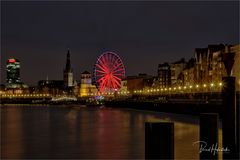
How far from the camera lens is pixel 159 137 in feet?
32.0

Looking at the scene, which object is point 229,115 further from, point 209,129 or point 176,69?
point 176,69

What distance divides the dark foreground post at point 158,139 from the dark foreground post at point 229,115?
253 centimetres

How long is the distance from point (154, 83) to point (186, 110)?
10715 cm

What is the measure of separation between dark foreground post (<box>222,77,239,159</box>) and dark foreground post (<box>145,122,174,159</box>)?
2527 mm

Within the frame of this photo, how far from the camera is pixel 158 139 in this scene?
32.1 feet

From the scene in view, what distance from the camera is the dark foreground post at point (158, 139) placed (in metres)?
9.74

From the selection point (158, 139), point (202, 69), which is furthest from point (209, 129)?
point (202, 69)

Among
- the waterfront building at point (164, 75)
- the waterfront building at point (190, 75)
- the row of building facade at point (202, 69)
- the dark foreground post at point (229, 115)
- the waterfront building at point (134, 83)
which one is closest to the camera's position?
the dark foreground post at point (229, 115)

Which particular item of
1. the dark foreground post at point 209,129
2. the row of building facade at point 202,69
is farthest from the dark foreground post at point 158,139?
the row of building facade at point 202,69

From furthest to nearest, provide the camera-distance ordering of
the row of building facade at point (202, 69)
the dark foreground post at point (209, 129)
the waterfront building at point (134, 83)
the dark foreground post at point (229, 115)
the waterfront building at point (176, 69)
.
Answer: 1. the waterfront building at point (134, 83)
2. the waterfront building at point (176, 69)
3. the row of building facade at point (202, 69)
4. the dark foreground post at point (229, 115)
5. the dark foreground post at point (209, 129)

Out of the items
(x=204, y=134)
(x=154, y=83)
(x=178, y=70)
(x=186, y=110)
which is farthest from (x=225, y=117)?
(x=154, y=83)

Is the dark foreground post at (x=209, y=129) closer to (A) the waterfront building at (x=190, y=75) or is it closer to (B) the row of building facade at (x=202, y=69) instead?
(B) the row of building facade at (x=202, y=69)

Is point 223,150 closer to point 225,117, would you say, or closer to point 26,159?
point 225,117

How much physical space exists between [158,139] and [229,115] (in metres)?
2.94
